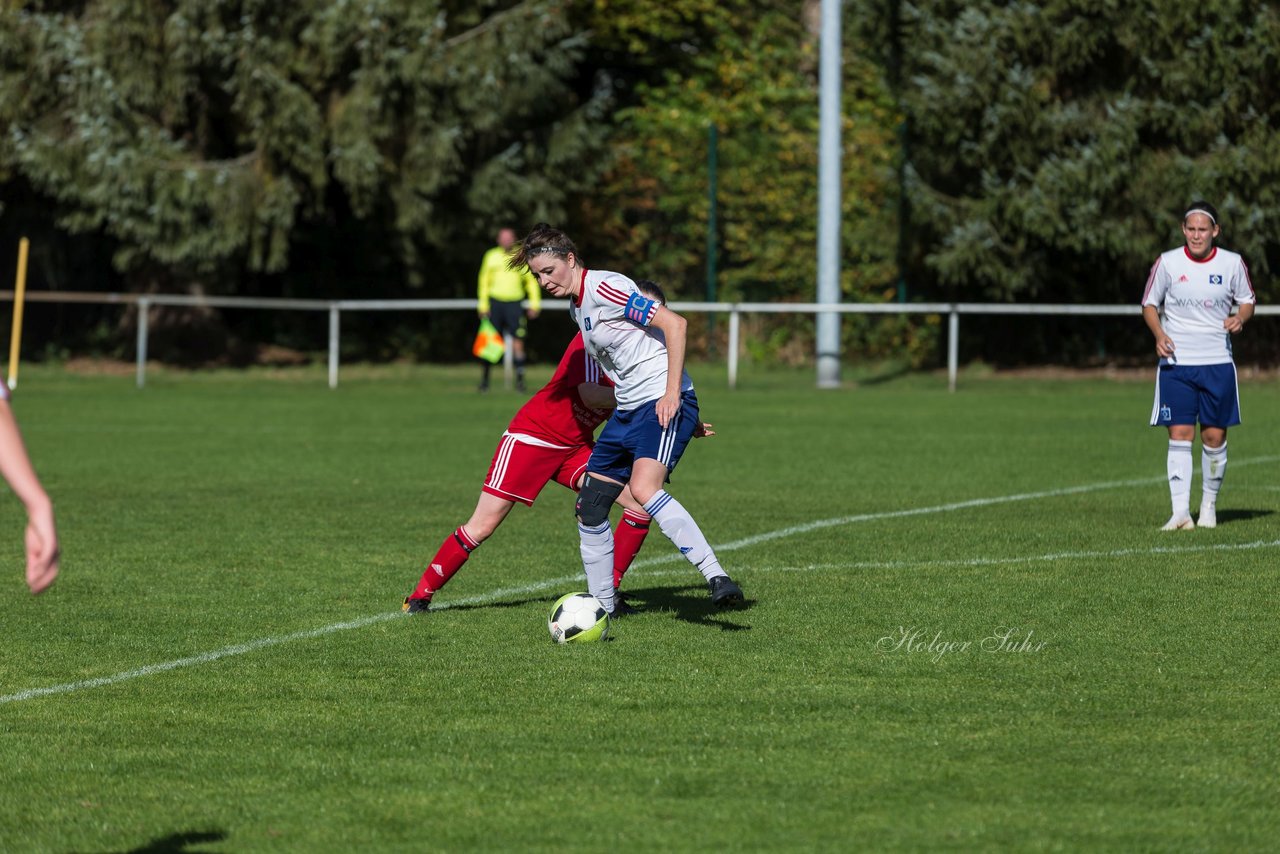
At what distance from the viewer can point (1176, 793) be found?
195 inches

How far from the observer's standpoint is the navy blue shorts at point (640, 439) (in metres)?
7.41

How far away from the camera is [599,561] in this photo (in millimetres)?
7617

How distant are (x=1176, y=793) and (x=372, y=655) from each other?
3313 millimetres

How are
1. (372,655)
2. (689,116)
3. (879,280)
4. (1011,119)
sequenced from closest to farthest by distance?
(372,655)
(1011,119)
(879,280)
(689,116)

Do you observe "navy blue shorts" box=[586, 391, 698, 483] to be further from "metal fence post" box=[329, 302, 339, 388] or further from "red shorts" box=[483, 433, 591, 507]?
"metal fence post" box=[329, 302, 339, 388]

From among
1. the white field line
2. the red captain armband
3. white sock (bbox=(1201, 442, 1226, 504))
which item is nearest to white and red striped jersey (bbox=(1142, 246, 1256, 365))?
white sock (bbox=(1201, 442, 1226, 504))

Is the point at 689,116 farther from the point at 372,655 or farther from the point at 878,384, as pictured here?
Result: the point at 372,655

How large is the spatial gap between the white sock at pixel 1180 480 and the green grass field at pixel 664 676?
26cm

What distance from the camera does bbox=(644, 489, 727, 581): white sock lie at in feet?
24.0

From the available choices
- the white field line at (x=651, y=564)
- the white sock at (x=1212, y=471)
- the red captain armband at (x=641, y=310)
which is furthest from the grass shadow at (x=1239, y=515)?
the red captain armband at (x=641, y=310)

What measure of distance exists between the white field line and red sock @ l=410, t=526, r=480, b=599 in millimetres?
152

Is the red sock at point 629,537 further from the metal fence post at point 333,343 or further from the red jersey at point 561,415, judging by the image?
the metal fence post at point 333,343

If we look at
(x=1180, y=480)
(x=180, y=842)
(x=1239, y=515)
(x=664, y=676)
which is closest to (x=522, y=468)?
(x=664, y=676)

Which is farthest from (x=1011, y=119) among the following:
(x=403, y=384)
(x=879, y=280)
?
(x=403, y=384)
